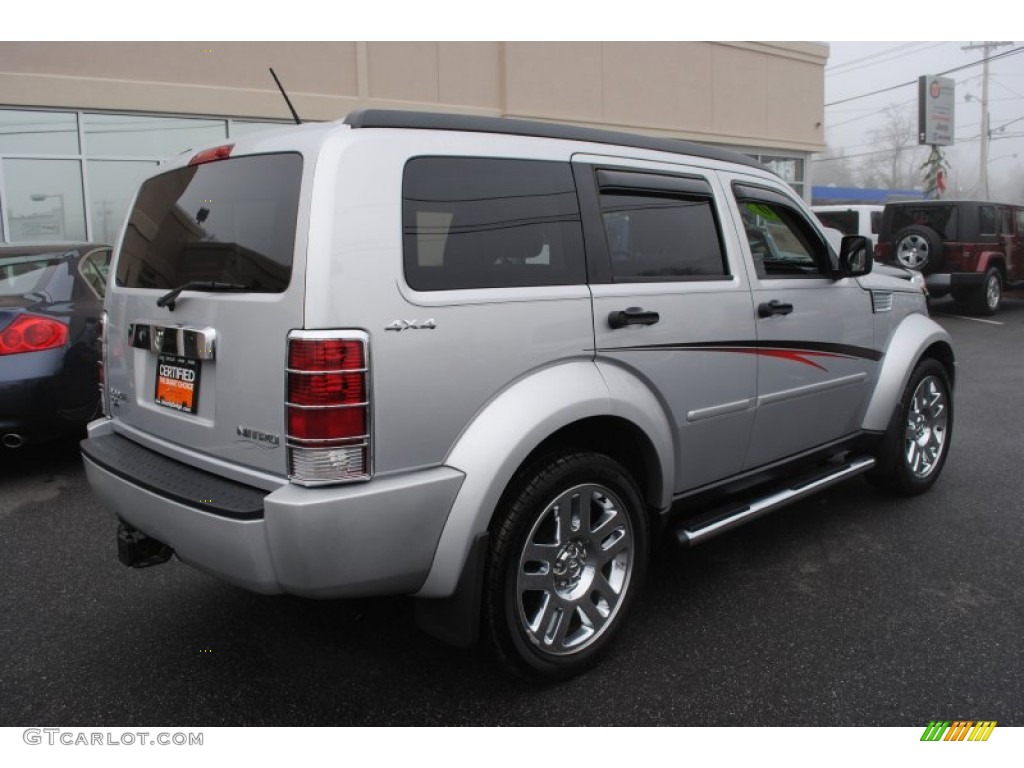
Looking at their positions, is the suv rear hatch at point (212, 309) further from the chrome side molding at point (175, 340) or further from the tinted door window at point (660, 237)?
the tinted door window at point (660, 237)

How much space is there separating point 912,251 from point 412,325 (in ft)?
46.1

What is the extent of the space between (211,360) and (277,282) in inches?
15.2

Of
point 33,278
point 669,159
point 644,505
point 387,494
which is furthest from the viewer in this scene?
point 33,278

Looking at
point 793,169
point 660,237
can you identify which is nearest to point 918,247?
point 793,169

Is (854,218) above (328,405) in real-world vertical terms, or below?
above

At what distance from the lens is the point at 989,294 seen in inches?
579

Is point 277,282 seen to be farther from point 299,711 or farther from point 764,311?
point 764,311

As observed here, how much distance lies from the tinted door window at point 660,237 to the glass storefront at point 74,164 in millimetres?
9328

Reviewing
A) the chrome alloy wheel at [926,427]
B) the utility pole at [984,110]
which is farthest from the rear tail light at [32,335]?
the utility pole at [984,110]

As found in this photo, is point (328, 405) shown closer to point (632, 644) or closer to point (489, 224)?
point (489, 224)

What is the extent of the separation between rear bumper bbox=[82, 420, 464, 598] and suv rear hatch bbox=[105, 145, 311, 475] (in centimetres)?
14

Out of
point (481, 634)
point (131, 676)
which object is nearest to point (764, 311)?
point (481, 634)

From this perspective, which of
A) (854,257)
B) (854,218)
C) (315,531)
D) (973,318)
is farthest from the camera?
(854,218)

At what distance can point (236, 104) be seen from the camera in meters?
12.8
